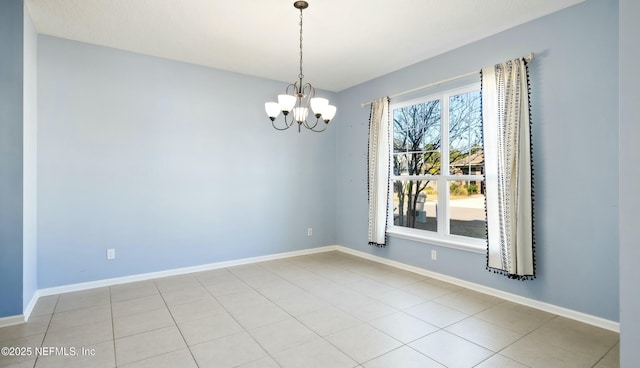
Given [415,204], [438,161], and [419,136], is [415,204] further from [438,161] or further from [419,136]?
[419,136]

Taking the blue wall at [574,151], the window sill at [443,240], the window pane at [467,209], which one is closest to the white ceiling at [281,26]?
the blue wall at [574,151]

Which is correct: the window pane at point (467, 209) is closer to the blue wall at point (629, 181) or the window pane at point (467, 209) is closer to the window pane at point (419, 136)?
the window pane at point (419, 136)

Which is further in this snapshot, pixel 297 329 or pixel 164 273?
pixel 164 273

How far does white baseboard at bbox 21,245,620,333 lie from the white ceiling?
278 centimetres

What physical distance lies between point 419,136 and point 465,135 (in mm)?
693

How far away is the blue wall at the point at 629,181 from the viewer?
6.28ft

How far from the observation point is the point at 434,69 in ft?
13.3

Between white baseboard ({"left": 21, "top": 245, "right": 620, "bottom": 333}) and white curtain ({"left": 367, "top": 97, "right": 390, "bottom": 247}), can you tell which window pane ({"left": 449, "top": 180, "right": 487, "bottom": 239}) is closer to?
white baseboard ({"left": 21, "top": 245, "right": 620, "bottom": 333})

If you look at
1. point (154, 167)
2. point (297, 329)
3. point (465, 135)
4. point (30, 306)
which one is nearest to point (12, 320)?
point (30, 306)

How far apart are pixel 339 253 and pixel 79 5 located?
460 cm

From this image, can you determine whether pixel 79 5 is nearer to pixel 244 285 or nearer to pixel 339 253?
pixel 244 285

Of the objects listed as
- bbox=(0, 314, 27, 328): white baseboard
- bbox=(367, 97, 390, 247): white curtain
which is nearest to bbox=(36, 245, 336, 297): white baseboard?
bbox=(0, 314, 27, 328): white baseboard

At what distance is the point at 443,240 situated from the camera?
Answer: 3963mm

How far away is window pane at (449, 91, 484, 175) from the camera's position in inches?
146
